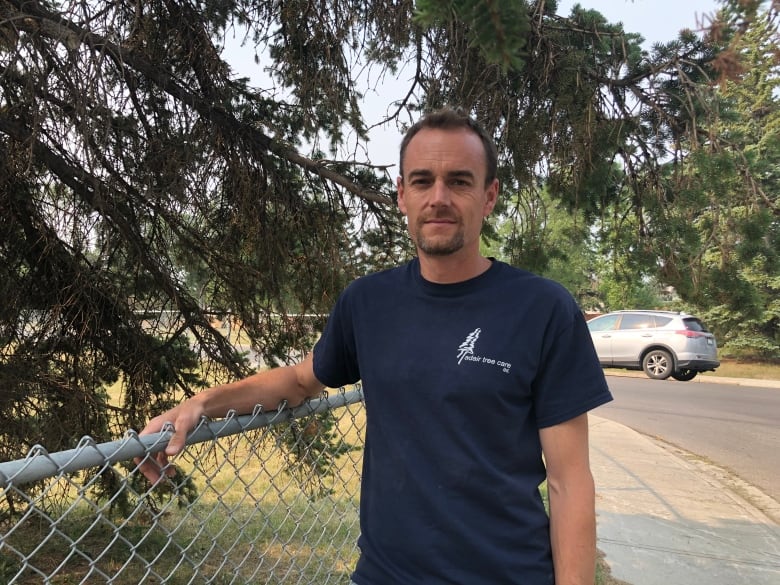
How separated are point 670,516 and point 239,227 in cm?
422

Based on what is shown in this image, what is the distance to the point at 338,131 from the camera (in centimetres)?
413

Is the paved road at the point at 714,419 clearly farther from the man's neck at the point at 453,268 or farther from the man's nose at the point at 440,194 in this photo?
the man's nose at the point at 440,194

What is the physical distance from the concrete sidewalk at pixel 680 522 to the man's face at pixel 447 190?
10.4ft

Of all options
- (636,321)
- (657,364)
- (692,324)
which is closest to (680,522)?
(692,324)

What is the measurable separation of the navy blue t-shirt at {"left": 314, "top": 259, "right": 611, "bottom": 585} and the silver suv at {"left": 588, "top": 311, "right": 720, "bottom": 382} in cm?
1286

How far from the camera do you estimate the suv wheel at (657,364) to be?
46.1ft

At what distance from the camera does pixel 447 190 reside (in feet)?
5.27

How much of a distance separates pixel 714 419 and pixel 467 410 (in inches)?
382

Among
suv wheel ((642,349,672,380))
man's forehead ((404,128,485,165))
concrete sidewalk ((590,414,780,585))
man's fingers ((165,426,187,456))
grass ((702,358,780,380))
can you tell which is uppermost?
man's forehead ((404,128,485,165))

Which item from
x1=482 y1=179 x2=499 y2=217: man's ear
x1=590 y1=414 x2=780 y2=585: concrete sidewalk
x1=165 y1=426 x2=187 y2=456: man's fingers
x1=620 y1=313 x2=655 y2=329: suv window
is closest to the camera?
x1=165 y1=426 x2=187 y2=456: man's fingers

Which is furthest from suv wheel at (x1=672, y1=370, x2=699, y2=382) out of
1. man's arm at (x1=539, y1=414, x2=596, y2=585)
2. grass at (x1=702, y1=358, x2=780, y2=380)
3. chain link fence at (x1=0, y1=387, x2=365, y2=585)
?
man's arm at (x1=539, y1=414, x2=596, y2=585)

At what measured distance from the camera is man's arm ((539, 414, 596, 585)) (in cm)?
143

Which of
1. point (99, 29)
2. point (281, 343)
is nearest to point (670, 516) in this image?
point (281, 343)

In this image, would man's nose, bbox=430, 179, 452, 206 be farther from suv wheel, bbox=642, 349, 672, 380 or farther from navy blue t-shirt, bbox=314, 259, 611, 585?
suv wheel, bbox=642, 349, 672, 380
